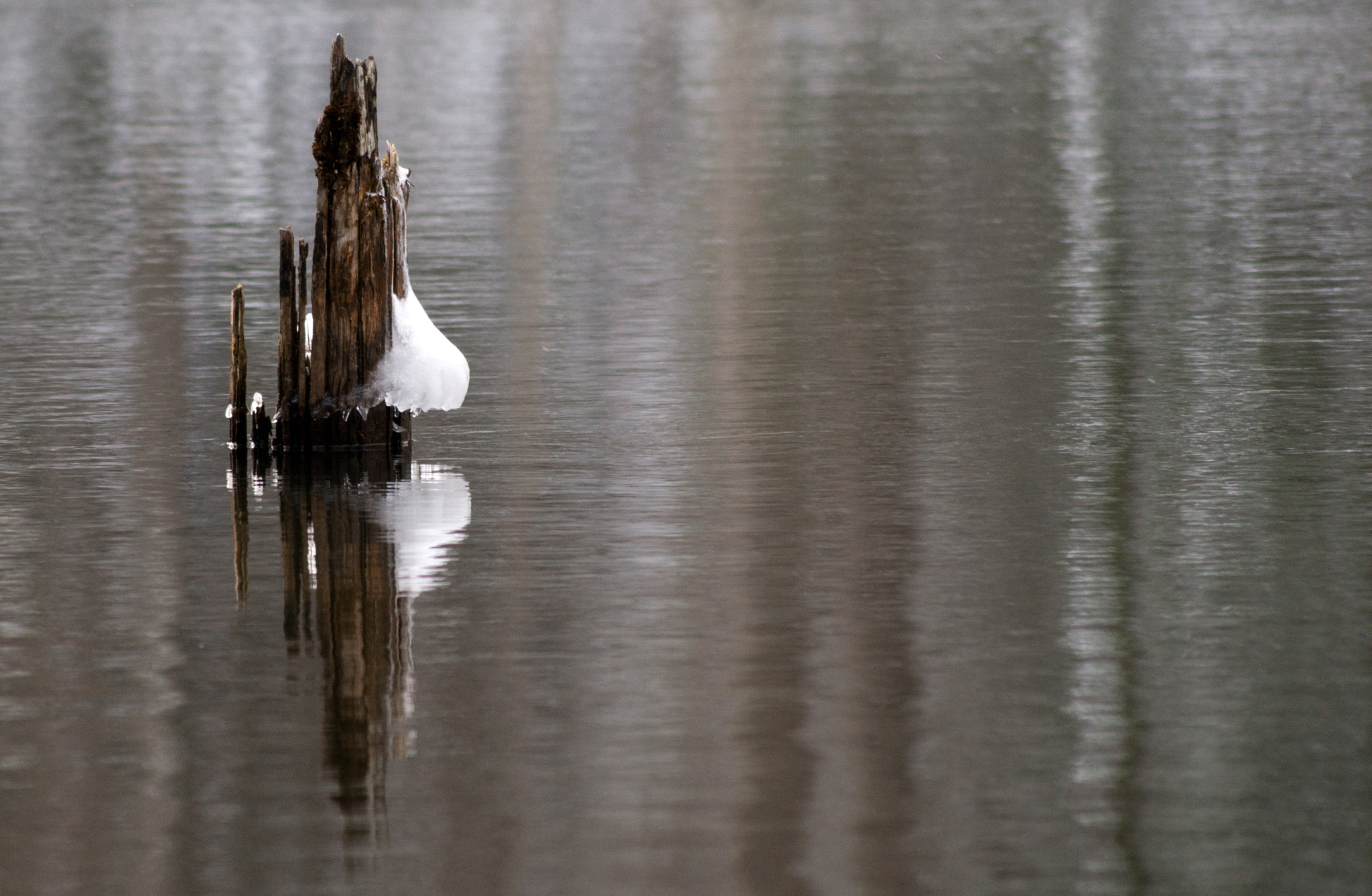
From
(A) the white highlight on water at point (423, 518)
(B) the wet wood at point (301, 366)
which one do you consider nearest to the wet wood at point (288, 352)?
(B) the wet wood at point (301, 366)

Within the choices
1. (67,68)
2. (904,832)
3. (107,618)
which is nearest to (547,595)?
(107,618)

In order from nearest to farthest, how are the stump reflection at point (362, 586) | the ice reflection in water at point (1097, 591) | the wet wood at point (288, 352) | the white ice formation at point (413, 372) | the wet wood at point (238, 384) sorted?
the ice reflection in water at point (1097, 591), the stump reflection at point (362, 586), the wet wood at point (288, 352), the wet wood at point (238, 384), the white ice formation at point (413, 372)

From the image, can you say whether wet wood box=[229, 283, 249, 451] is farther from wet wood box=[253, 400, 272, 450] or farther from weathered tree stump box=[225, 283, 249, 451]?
wet wood box=[253, 400, 272, 450]

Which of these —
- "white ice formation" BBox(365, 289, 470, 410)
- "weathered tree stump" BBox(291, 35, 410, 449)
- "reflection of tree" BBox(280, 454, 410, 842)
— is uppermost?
"weathered tree stump" BBox(291, 35, 410, 449)

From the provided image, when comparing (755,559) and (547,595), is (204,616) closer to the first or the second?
→ (547,595)

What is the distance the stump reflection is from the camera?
8.36 meters

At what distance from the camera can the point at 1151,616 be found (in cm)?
995

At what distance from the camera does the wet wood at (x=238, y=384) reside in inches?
551

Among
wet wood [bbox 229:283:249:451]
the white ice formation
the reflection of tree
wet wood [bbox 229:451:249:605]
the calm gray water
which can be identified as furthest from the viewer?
the white ice formation

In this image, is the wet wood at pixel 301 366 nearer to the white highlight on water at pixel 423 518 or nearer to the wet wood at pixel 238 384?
the wet wood at pixel 238 384

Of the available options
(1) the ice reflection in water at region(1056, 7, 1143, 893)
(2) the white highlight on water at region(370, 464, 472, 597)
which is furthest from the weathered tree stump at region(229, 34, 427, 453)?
(1) the ice reflection in water at region(1056, 7, 1143, 893)

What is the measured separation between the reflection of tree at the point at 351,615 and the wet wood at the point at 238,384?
67 centimetres

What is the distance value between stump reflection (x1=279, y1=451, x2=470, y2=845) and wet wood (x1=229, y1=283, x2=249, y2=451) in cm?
54

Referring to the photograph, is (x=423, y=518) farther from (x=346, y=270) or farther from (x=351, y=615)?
(x=346, y=270)
